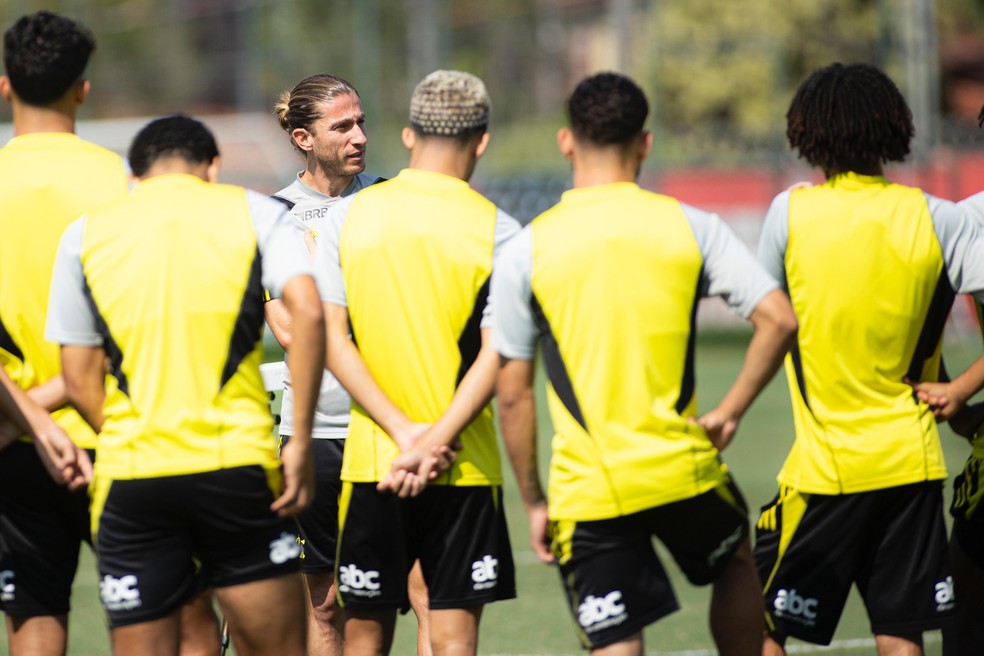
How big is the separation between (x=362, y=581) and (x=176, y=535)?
698 mm

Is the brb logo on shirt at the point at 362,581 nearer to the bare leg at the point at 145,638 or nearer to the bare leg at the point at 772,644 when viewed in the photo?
the bare leg at the point at 145,638

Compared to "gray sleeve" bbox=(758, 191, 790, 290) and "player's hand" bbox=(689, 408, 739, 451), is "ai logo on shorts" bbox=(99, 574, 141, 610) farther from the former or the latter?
"gray sleeve" bbox=(758, 191, 790, 290)

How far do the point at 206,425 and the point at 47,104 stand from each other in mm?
1417

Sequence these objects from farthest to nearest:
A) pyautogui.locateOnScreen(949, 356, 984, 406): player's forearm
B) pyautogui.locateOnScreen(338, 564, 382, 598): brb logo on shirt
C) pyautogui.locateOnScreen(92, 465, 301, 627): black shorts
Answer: pyautogui.locateOnScreen(949, 356, 984, 406): player's forearm
pyautogui.locateOnScreen(338, 564, 382, 598): brb logo on shirt
pyautogui.locateOnScreen(92, 465, 301, 627): black shorts

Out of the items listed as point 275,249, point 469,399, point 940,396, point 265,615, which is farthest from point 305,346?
point 940,396

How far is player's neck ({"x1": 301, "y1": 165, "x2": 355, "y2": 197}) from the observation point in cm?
589

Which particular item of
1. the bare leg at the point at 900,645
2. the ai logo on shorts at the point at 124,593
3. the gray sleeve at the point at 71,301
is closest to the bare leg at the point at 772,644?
the bare leg at the point at 900,645

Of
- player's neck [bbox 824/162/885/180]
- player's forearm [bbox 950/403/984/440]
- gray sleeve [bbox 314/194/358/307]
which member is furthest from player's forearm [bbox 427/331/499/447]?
player's forearm [bbox 950/403/984/440]

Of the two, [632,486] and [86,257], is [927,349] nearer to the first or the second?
[632,486]

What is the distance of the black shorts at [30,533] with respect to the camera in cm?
454

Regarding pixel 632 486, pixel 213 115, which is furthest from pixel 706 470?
pixel 213 115

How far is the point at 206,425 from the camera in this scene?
4.03 meters

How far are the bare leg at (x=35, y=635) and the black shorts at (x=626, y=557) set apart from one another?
1.76m

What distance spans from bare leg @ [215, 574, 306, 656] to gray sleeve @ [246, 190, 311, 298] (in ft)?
2.98
